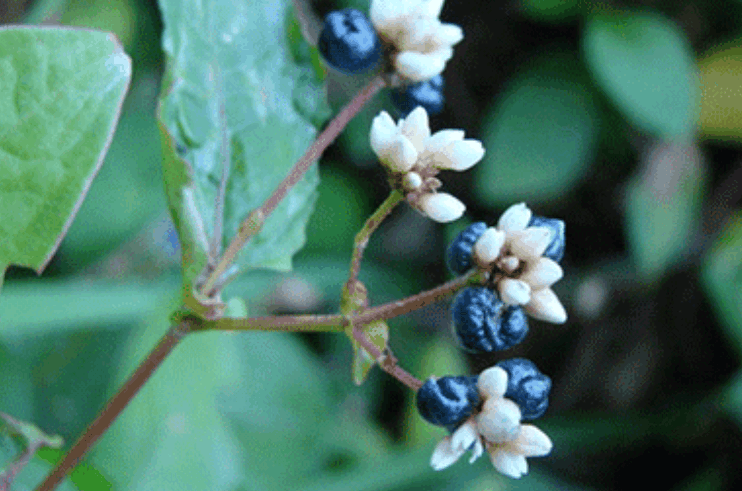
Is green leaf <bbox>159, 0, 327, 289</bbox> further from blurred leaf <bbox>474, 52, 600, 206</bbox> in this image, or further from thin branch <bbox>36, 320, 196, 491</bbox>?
blurred leaf <bbox>474, 52, 600, 206</bbox>

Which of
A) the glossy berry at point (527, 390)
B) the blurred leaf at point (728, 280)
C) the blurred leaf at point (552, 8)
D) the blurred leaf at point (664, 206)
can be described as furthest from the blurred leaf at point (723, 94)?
the glossy berry at point (527, 390)

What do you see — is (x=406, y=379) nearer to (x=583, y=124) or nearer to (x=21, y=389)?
(x=21, y=389)

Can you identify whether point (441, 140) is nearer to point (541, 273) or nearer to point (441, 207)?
point (441, 207)

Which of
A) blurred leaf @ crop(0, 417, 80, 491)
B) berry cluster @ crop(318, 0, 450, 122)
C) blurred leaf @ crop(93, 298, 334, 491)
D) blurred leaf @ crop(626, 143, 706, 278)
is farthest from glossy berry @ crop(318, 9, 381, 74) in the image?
blurred leaf @ crop(626, 143, 706, 278)

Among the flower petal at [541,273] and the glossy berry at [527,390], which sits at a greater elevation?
the flower petal at [541,273]

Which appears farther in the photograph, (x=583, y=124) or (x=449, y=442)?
(x=583, y=124)

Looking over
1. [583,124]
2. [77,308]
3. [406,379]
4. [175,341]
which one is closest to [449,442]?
[406,379]

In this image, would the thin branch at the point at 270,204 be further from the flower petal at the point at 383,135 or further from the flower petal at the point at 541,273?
the flower petal at the point at 541,273
